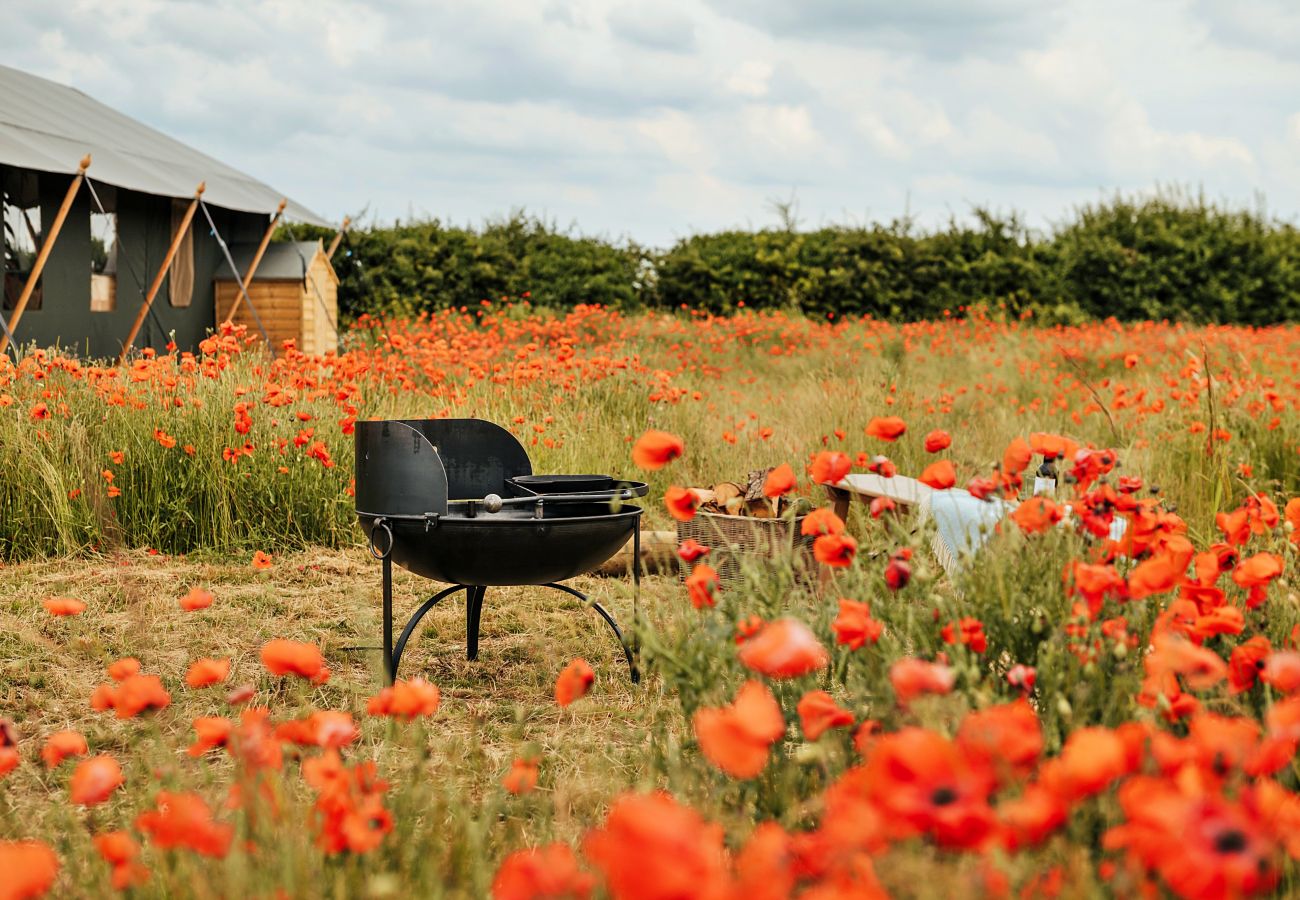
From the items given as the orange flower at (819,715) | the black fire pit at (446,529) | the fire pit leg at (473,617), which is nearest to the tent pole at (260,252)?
the fire pit leg at (473,617)

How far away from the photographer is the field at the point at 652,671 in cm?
128

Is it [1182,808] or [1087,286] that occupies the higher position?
[1087,286]

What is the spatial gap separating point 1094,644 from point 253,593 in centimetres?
383

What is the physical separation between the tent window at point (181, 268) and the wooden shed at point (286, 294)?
605mm

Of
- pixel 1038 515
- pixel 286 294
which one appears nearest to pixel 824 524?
pixel 1038 515

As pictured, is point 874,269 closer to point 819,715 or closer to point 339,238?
point 339,238

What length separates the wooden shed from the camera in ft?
50.5

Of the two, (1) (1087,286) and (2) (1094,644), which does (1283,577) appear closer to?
(2) (1094,644)

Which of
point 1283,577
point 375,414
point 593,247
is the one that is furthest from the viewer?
point 593,247

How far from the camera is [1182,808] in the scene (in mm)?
1159

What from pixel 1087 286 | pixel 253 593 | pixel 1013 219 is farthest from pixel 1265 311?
pixel 253 593

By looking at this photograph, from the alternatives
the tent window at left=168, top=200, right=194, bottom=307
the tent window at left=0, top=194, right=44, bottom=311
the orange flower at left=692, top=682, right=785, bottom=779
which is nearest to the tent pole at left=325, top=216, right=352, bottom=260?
the tent window at left=168, top=200, right=194, bottom=307

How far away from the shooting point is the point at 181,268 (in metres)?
15.0

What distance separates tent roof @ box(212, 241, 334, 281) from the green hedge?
1172mm
